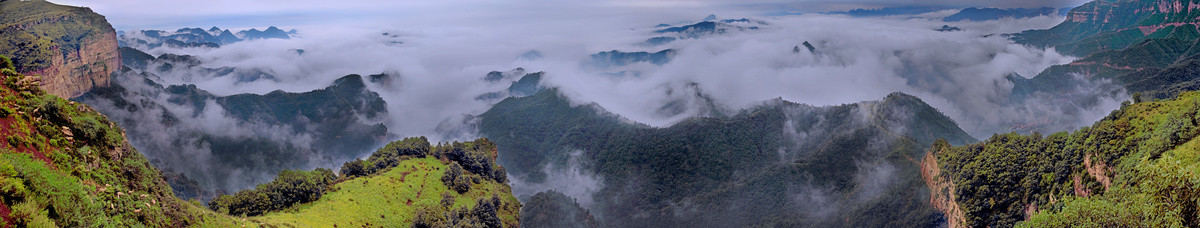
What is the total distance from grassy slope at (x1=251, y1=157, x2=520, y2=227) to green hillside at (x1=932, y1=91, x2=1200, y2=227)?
109 feet

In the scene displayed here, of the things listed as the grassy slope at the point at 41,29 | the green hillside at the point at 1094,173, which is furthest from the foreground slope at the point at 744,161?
the grassy slope at the point at 41,29

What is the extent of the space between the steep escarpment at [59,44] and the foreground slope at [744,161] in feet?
233

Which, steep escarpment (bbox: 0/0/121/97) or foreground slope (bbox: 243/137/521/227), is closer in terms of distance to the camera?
foreground slope (bbox: 243/137/521/227)

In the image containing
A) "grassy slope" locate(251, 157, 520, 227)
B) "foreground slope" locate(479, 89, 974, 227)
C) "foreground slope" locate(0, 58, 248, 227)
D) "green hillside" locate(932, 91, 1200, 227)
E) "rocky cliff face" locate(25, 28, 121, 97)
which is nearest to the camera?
"foreground slope" locate(0, 58, 248, 227)

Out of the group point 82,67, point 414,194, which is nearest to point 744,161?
point 414,194

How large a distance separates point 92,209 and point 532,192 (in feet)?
293

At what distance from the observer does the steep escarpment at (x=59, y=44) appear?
6938 cm

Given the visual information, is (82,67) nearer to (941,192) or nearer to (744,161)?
(744,161)

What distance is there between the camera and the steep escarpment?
69.4 metres

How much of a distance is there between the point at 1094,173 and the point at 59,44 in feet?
379

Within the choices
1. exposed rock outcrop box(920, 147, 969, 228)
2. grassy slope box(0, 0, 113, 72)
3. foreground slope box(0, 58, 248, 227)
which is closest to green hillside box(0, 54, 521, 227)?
foreground slope box(0, 58, 248, 227)

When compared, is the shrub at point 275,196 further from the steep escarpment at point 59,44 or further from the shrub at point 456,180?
the steep escarpment at point 59,44

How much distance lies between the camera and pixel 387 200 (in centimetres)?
3694

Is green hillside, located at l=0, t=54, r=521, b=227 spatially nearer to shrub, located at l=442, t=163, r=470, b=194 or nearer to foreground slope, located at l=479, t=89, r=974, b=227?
shrub, located at l=442, t=163, r=470, b=194
